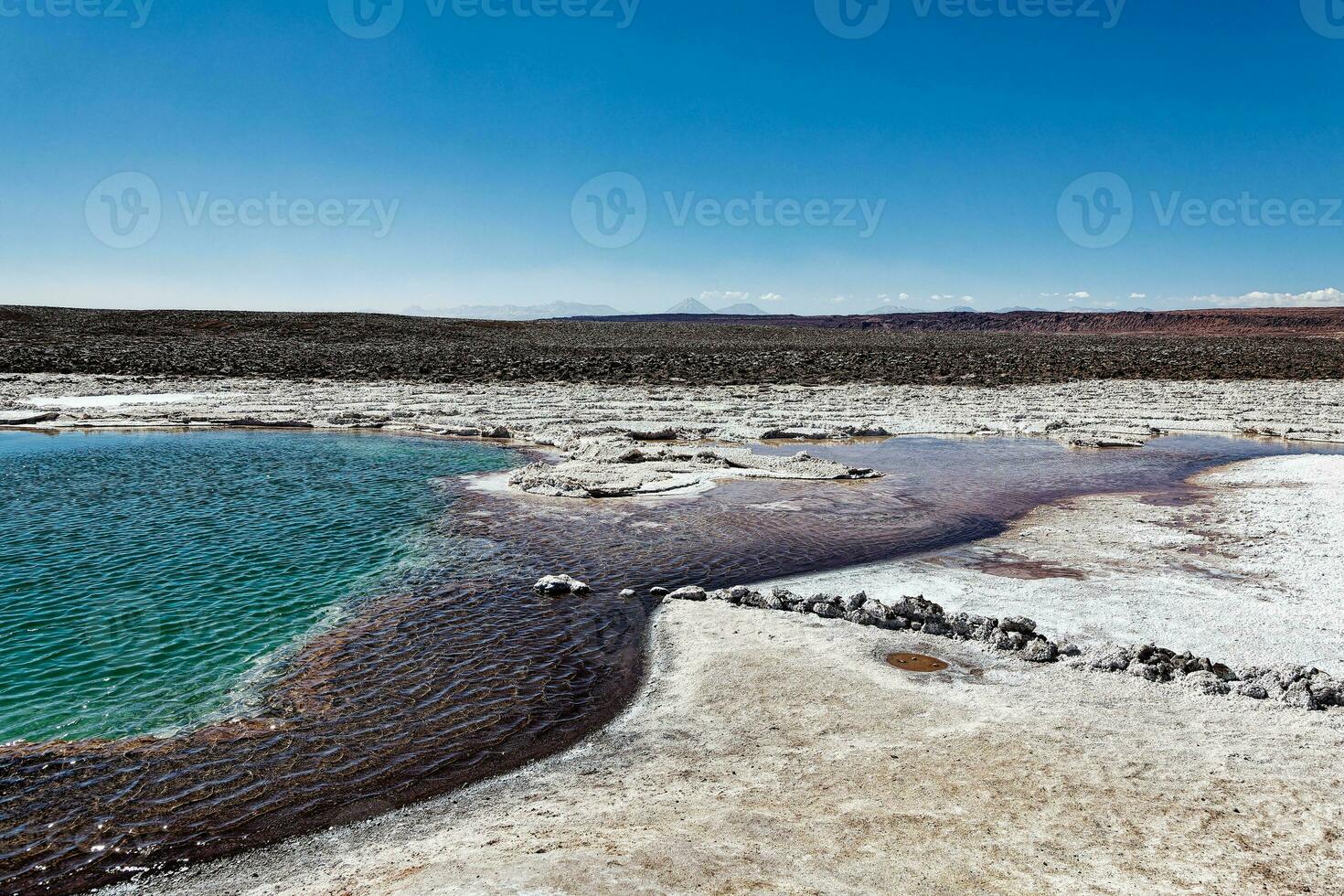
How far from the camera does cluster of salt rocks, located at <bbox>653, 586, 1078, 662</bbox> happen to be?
685 centimetres

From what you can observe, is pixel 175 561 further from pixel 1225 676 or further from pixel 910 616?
pixel 1225 676

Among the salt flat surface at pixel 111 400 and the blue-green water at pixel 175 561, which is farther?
the salt flat surface at pixel 111 400

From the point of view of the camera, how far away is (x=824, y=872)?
12.9ft

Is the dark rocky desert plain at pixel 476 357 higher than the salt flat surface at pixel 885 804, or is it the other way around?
the dark rocky desert plain at pixel 476 357

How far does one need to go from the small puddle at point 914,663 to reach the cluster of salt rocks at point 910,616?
57 centimetres

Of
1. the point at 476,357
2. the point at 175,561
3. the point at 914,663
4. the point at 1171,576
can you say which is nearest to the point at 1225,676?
the point at 914,663

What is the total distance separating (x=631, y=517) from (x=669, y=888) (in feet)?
27.1

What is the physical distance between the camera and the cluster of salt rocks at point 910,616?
22.5 ft

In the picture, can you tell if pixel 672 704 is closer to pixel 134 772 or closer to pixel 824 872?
pixel 824 872

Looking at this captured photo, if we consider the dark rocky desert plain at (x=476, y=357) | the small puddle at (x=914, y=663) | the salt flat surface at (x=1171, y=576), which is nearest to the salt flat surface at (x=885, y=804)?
the small puddle at (x=914, y=663)

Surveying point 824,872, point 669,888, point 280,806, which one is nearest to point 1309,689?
point 824,872

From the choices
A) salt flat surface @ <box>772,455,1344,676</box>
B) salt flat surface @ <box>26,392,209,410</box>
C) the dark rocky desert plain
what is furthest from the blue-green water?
the dark rocky desert plain

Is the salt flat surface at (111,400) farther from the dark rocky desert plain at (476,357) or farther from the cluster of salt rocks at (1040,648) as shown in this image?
Answer: the cluster of salt rocks at (1040,648)

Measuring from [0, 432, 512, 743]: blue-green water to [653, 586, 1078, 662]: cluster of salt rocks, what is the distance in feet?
13.2
